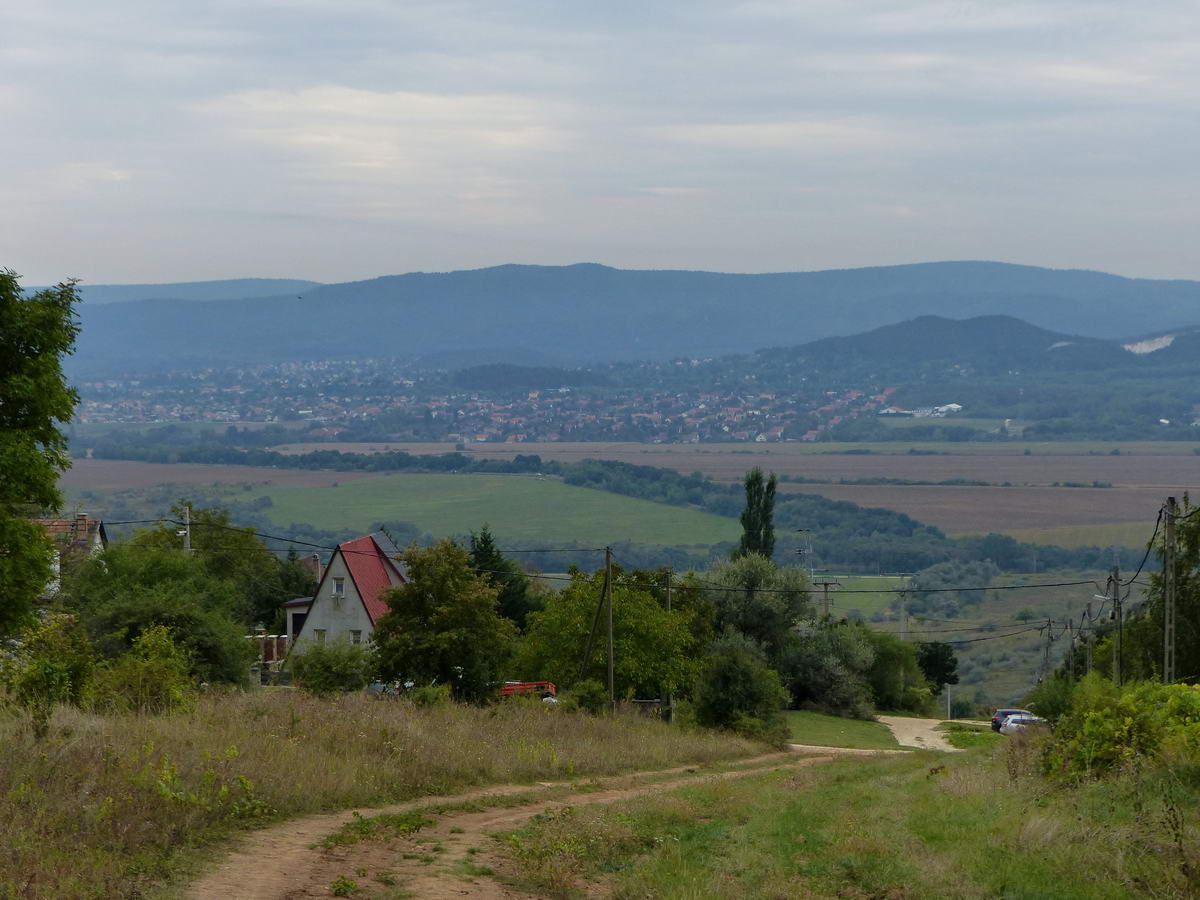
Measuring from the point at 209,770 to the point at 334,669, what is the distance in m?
20.9

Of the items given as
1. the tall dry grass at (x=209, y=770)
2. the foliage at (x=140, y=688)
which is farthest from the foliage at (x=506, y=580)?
the foliage at (x=140, y=688)

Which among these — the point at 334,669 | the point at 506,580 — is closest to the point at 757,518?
the point at 506,580

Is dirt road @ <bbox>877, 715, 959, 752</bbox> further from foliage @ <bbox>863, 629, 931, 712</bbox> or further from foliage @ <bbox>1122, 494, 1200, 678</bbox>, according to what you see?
foliage @ <bbox>1122, 494, 1200, 678</bbox>

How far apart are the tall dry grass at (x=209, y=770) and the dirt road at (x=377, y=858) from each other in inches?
13.6

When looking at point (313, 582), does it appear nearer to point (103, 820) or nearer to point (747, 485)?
point (747, 485)

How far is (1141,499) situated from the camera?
18625cm

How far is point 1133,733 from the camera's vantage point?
14.0 meters

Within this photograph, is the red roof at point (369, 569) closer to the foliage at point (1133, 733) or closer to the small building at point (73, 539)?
the small building at point (73, 539)

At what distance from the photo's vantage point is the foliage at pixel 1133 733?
43.5ft

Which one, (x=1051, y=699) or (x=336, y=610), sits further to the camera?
(x=336, y=610)

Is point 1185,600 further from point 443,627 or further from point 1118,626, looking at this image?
point 443,627

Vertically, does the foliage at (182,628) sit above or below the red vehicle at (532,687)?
above

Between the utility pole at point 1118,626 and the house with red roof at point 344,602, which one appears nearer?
the utility pole at point 1118,626

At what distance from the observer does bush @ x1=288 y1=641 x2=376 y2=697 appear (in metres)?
32.4
